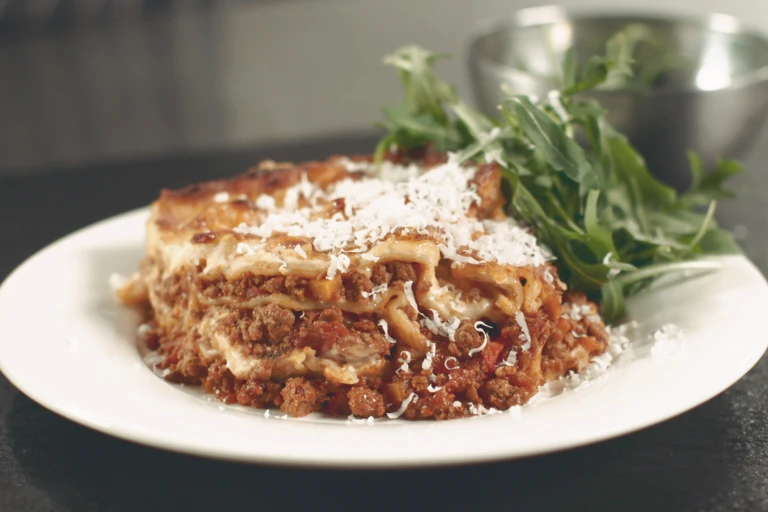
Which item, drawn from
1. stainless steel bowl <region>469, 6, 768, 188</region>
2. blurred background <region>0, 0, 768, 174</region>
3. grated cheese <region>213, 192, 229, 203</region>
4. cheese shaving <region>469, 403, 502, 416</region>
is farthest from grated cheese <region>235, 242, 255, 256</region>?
blurred background <region>0, 0, 768, 174</region>

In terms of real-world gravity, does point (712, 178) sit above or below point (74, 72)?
above

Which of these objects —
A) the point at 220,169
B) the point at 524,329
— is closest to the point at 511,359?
the point at 524,329

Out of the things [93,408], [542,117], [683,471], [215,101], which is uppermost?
[542,117]

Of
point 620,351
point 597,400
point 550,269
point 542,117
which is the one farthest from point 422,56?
point 597,400

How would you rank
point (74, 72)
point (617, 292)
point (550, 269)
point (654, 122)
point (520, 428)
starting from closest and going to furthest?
point (520, 428), point (550, 269), point (617, 292), point (654, 122), point (74, 72)

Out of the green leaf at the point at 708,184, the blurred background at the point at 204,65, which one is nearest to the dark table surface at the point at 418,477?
the green leaf at the point at 708,184

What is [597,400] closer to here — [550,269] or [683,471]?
[683,471]

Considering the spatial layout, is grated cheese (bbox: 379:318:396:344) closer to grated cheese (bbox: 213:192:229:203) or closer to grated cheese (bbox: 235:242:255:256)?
grated cheese (bbox: 235:242:255:256)
